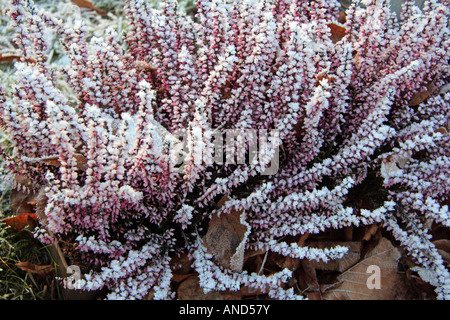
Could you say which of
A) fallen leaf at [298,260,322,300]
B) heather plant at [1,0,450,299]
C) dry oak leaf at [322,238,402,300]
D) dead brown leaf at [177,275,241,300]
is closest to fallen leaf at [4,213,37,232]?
heather plant at [1,0,450,299]

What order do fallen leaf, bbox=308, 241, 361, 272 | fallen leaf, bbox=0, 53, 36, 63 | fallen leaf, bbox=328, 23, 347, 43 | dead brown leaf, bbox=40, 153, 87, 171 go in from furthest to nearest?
1. fallen leaf, bbox=0, 53, 36, 63
2. fallen leaf, bbox=328, 23, 347, 43
3. fallen leaf, bbox=308, 241, 361, 272
4. dead brown leaf, bbox=40, 153, 87, 171

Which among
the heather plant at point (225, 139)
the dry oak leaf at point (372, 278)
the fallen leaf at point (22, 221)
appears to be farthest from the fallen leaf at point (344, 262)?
the fallen leaf at point (22, 221)

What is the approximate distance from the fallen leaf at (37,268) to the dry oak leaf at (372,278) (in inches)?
51.9

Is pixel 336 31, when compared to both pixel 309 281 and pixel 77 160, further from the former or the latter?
pixel 77 160

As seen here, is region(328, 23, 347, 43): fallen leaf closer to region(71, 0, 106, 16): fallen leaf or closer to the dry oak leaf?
the dry oak leaf

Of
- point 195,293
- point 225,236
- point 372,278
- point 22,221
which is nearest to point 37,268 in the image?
point 22,221

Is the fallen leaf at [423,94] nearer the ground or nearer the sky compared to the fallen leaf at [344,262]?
nearer the sky

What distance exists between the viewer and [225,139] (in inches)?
70.5

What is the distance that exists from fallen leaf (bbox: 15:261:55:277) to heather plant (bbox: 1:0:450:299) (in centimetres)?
22

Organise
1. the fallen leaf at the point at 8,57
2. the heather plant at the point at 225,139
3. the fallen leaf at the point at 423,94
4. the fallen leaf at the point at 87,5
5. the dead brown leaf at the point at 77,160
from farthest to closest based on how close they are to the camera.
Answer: the fallen leaf at the point at 87,5 → the fallen leaf at the point at 8,57 → the fallen leaf at the point at 423,94 → the dead brown leaf at the point at 77,160 → the heather plant at the point at 225,139

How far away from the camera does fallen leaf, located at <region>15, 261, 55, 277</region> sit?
1821 millimetres

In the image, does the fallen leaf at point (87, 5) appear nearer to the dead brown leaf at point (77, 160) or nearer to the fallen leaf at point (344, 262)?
the dead brown leaf at point (77, 160)

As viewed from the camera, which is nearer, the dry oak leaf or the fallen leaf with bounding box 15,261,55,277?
the dry oak leaf

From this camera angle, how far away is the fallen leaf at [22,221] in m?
2.00
